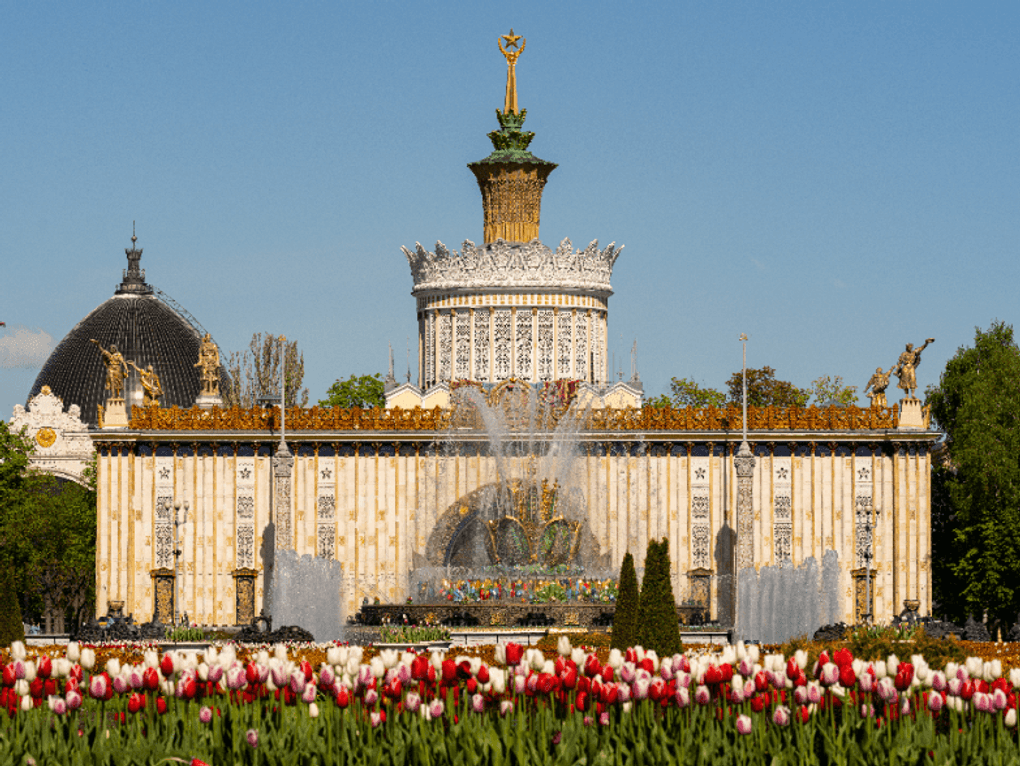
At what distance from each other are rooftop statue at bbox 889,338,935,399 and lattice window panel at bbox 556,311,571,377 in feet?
37.9

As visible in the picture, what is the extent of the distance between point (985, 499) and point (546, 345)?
51.4 ft

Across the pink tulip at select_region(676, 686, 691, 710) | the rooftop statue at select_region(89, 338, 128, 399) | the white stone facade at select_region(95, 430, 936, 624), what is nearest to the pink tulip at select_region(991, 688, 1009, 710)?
the pink tulip at select_region(676, 686, 691, 710)

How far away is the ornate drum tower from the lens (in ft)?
205

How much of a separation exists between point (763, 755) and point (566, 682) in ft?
7.56

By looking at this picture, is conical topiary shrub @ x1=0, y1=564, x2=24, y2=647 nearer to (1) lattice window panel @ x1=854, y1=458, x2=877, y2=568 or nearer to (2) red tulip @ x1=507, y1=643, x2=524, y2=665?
(2) red tulip @ x1=507, y1=643, x2=524, y2=665

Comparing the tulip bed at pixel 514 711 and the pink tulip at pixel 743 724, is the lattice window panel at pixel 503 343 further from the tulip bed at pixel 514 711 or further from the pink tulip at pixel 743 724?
the pink tulip at pixel 743 724

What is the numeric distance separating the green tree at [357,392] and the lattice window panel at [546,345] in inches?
994

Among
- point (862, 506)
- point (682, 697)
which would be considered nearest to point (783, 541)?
point (862, 506)

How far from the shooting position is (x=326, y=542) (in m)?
56.3

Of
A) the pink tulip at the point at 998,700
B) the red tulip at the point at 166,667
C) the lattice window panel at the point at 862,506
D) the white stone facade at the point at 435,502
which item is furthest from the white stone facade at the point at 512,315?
the pink tulip at the point at 998,700

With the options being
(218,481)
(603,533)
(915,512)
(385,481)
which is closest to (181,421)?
(218,481)

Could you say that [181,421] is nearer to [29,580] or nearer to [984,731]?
[29,580]

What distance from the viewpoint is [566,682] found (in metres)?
19.0

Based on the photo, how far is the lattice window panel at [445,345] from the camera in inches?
2467
